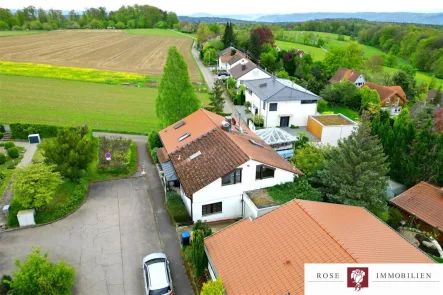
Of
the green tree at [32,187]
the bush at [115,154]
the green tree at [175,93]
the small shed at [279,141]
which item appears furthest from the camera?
the green tree at [175,93]

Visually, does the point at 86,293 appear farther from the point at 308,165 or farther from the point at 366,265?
the point at 308,165

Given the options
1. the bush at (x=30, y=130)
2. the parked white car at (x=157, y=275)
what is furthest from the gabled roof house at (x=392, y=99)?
the parked white car at (x=157, y=275)

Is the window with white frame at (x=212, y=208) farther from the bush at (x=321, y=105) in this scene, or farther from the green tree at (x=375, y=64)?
the green tree at (x=375, y=64)

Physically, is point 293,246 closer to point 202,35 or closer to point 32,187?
point 32,187

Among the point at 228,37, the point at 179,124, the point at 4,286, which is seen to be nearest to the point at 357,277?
the point at 4,286

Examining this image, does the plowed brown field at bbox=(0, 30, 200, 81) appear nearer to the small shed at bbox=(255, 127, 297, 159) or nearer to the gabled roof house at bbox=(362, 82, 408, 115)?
the gabled roof house at bbox=(362, 82, 408, 115)

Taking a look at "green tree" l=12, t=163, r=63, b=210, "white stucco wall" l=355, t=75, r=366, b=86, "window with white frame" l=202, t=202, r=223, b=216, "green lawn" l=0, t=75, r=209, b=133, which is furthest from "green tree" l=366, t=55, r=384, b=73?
"green tree" l=12, t=163, r=63, b=210

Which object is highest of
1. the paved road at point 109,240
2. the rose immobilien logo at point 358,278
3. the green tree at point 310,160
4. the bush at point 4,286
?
the rose immobilien logo at point 358,278
